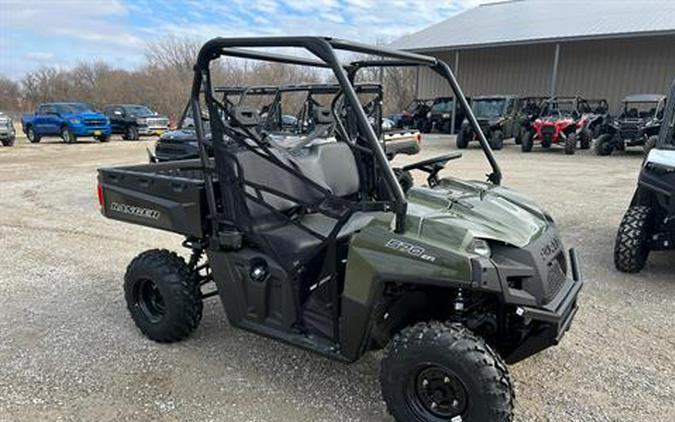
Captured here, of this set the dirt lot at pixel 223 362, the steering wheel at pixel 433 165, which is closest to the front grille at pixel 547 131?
the dirt lot at pixel 223 362

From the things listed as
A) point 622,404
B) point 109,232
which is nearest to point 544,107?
point 109,232

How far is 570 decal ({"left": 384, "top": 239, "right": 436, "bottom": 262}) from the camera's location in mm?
2174

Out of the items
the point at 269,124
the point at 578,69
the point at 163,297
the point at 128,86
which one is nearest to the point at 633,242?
the point at 163,297

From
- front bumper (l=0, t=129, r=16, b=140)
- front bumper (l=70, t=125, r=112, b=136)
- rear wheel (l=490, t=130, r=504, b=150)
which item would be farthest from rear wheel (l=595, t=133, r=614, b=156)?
front bumper (l=0, t=129, r=16, b=140)

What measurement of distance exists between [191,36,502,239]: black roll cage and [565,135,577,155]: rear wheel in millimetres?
13234

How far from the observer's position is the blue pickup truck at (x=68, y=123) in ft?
63.9

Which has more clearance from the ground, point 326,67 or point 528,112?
Answer: point 326,67

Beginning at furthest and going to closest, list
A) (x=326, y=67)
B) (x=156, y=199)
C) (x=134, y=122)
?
1. (x=134, y=122)
2. (x=156, y=199)
3. (x=326, y=67)

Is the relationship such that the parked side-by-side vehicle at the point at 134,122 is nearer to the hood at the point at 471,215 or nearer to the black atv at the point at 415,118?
the black atv at the point at 415,118

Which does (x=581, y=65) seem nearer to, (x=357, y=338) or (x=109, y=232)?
(x=109, y=232)

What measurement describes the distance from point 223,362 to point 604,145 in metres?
14.8

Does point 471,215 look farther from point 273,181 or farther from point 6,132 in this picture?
point 6,132

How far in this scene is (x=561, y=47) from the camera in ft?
76.8

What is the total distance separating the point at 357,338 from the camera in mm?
2428
